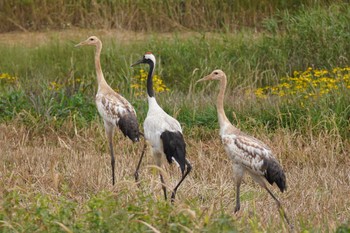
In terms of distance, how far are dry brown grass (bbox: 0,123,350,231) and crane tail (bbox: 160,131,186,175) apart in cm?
24

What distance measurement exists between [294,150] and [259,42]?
443 centimetres

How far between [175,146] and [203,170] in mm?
971

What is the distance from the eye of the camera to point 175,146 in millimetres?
8281

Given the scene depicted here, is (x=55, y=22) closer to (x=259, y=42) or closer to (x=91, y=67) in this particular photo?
(x=91, y=67)

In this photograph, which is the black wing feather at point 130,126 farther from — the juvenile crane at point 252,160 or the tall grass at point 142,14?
the tall grass at point 142,14

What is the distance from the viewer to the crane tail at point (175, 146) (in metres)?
8.23

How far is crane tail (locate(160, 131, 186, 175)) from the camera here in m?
8.23

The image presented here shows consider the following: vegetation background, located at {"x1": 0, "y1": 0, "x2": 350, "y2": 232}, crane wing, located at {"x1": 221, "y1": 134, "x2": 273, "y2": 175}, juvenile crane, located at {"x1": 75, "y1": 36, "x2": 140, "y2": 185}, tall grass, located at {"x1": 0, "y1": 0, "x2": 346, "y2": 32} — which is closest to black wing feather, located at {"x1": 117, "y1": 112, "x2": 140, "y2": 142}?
juvenile crane, located at {"x1": 75, "y1": 36, "x2": 140, "y2": 185}

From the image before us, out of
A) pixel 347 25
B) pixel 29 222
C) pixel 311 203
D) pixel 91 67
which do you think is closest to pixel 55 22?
pixel 91 67

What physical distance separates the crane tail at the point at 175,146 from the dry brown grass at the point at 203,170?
9.4 inches

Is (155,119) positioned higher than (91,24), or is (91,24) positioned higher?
(155,119)

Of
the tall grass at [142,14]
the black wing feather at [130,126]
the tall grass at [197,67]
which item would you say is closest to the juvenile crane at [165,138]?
the black wing feather at [130,126]

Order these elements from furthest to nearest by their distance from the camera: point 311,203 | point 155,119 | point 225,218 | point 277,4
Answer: point 277,4 < point 155,119 < point 311,203 < point 225,218

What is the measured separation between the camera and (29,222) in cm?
604
